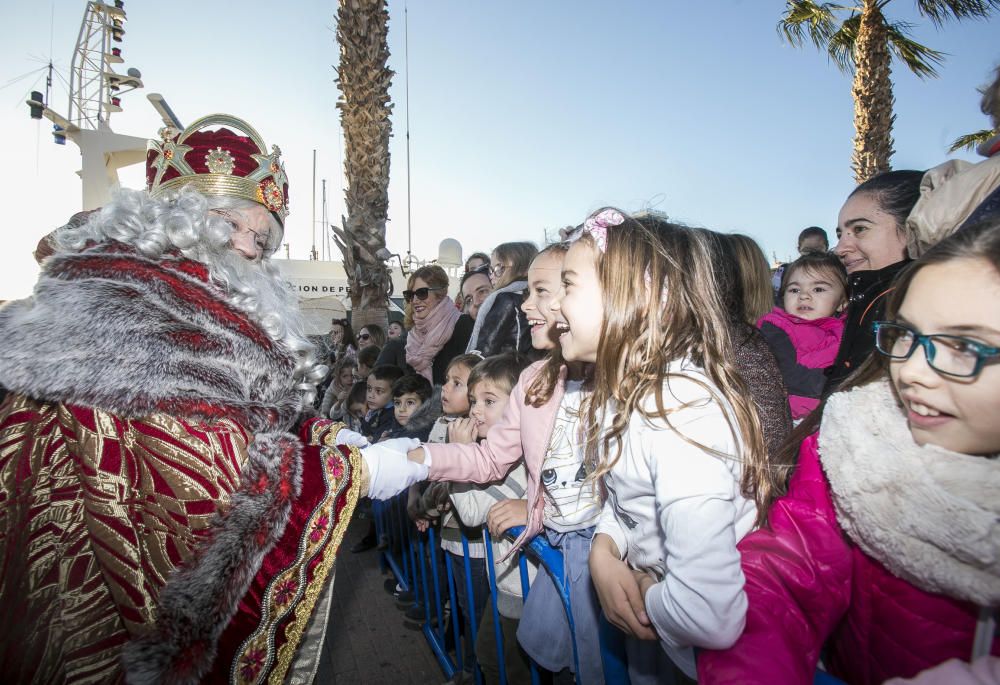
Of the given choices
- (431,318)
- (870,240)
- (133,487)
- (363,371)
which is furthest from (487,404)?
(363,371)

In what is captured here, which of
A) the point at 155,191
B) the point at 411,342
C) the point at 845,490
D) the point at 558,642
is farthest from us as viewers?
the point at 411,342

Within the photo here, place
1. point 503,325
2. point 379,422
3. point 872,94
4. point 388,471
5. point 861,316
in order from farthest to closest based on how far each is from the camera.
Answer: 1. point 872,94
2. point 379,422
3. point 503,325
4. point 861,316
5. point 388,471

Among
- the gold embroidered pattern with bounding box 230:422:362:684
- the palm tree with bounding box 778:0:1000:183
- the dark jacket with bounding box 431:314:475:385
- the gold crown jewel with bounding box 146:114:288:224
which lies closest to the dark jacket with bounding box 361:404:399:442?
the dark jacket with bounding box 431:314:475:385

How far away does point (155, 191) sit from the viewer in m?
2.12

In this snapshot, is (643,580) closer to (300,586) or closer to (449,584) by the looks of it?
(300,586)

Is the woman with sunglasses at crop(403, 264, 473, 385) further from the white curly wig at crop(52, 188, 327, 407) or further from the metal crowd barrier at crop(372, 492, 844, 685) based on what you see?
the white curly wig at crop(52, 188, 327, 407)

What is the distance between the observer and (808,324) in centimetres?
329

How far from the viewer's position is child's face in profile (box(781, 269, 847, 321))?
10.8 ft

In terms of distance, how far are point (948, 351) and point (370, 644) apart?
3436mm

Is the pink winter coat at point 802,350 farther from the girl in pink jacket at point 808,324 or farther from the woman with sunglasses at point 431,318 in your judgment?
the woman with sunglasses at point 431,318

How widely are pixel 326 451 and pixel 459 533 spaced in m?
1.31

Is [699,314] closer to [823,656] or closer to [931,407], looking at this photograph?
[931,407]

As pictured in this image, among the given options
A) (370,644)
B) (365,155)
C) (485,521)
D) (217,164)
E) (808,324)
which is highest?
(365,155)

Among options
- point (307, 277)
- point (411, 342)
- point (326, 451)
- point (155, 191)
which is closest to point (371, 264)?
point (411, 342)
